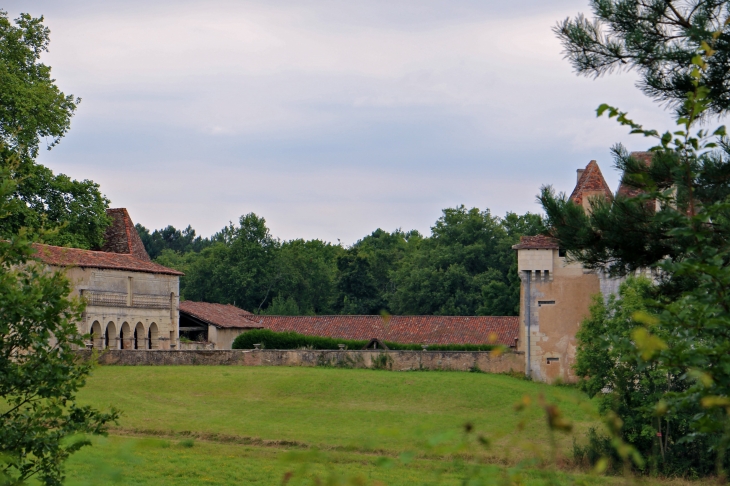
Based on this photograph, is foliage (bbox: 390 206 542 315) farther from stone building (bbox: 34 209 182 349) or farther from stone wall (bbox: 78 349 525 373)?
stone wall (bbox: 78 349 525 373)

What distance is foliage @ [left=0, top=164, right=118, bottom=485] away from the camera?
925 cm

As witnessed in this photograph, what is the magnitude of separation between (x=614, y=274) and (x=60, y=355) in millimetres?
7203

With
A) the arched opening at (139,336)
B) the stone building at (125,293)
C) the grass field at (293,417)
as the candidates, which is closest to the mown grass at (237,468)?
the grass field at (293,417)

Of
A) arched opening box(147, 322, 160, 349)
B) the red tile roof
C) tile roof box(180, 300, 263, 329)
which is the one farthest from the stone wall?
tile roof box(180, 300, 263, 329)

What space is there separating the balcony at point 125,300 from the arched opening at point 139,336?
1.24m

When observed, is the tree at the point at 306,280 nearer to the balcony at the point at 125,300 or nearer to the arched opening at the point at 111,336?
the balcony at the point at 125,300

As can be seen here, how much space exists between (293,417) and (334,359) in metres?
8.45

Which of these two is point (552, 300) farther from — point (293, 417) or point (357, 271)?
point (357, 271)

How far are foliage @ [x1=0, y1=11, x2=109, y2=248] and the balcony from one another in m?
5.08

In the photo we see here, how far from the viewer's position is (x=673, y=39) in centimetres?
1116

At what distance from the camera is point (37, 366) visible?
31.8ft

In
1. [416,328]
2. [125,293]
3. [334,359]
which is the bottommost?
[334,359]

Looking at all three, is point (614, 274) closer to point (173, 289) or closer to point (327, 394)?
point (327, 394)

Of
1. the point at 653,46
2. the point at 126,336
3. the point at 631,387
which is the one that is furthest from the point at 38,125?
the point at 653,46
